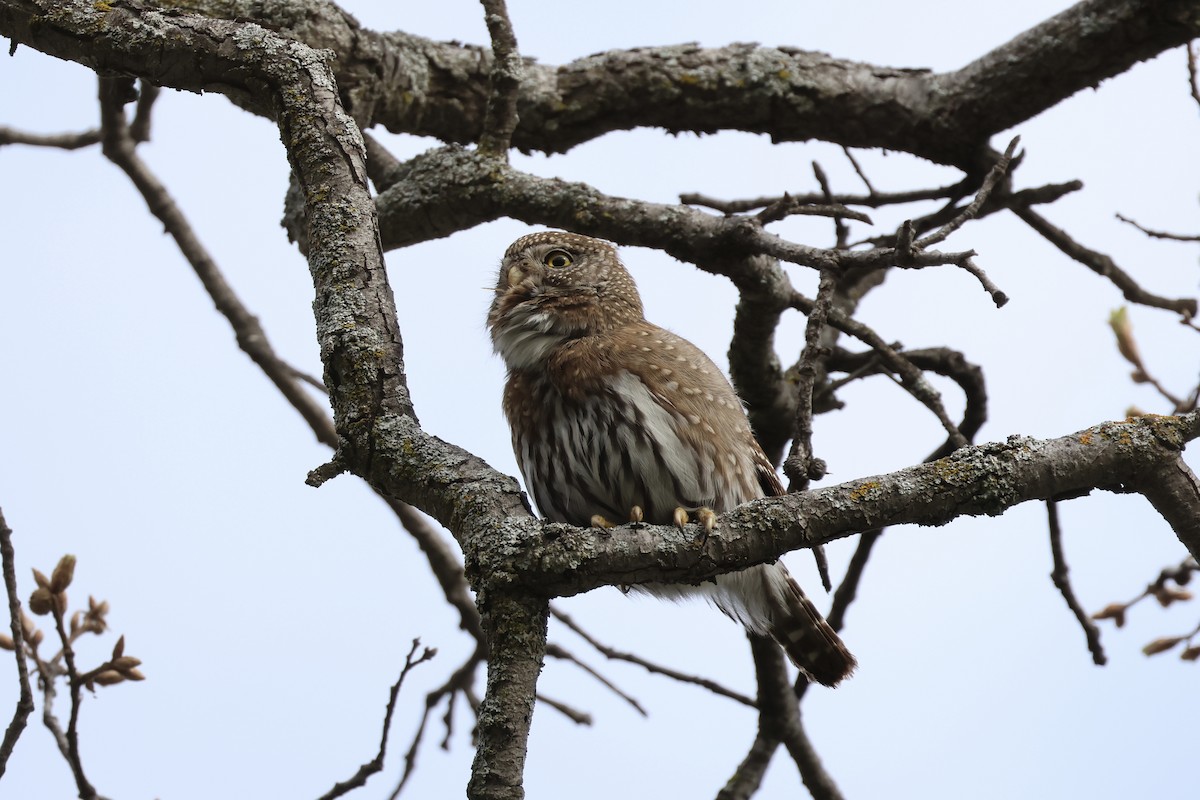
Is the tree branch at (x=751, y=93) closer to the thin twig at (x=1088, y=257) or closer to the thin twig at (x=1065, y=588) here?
the thin twig at (x=1088, y=257)

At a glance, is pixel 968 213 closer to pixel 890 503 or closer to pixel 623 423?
pixel 890 503

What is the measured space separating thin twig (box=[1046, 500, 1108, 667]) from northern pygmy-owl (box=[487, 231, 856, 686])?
28.8 inches

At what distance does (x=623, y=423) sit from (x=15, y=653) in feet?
5.64

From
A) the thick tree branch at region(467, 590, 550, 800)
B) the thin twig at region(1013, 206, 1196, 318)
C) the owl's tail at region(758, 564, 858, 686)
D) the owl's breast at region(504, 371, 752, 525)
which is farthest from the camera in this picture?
the thin twig at region(1013, 206, 1196, 318)

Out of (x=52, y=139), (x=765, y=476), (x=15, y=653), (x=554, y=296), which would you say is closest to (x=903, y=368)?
(x=765, y=476)

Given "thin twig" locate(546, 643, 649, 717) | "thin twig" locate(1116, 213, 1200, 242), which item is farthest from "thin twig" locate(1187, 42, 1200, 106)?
"thin twig" locate(546, 643, 649, 717)

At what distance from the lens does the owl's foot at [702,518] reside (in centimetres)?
257

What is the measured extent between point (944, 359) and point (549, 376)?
5.59 ft

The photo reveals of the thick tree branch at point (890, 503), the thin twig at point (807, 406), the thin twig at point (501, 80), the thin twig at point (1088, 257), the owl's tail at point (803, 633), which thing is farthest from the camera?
the thin twig at point (1088, 257)

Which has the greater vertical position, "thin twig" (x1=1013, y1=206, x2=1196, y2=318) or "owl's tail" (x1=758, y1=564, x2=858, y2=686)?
"thin twig" (x1=1013, y1=206, x2=1196, y2=318)

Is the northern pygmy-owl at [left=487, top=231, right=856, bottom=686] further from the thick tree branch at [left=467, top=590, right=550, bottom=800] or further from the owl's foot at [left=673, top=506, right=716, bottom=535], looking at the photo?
the thick tree branch at [left=467, top=590, right=550, bottom=800]

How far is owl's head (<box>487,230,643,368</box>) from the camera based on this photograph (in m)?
3.84

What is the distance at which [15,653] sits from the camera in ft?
10.2

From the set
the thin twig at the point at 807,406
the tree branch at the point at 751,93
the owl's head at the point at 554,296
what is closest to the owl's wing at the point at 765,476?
the owl's head at the point at 554,296
